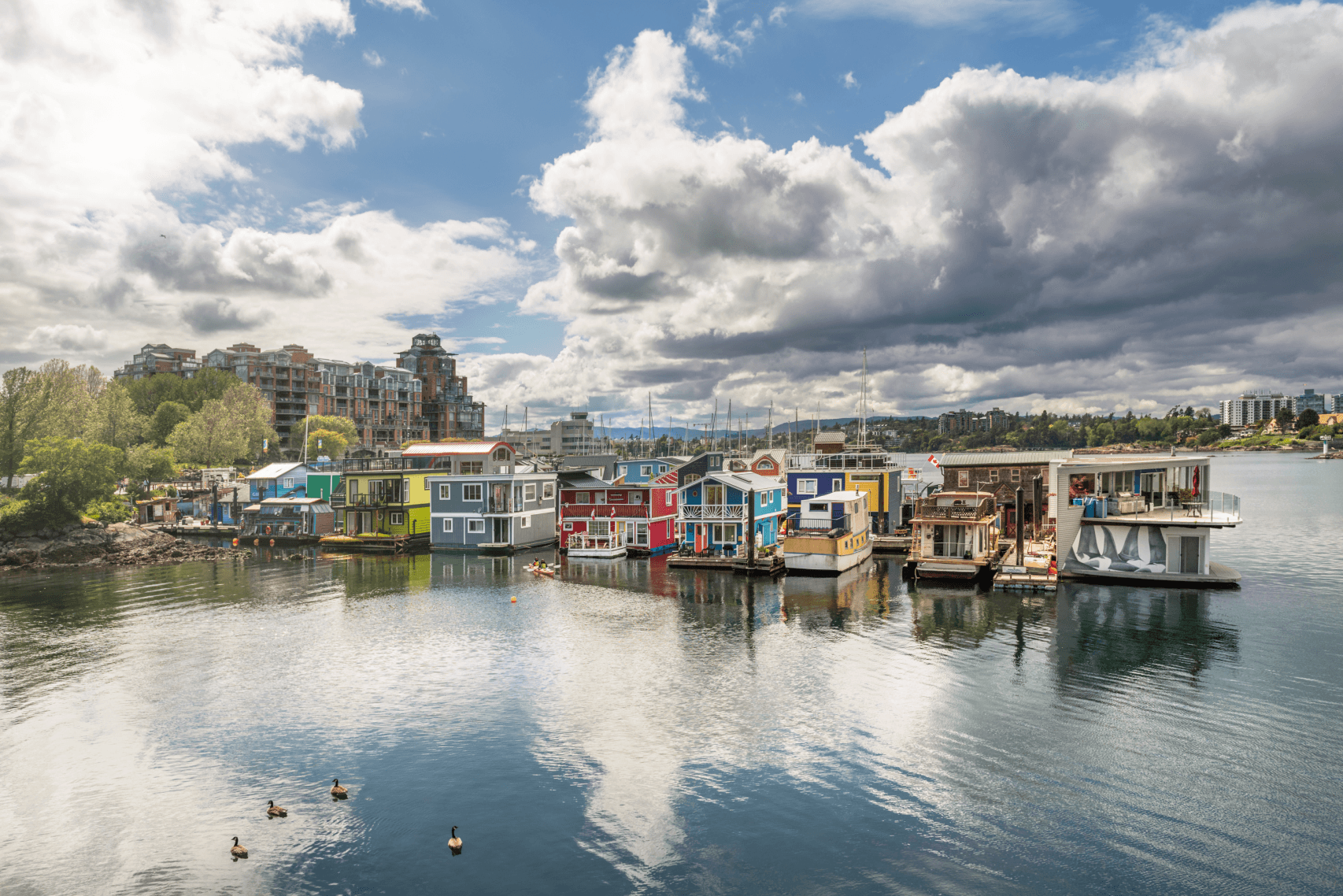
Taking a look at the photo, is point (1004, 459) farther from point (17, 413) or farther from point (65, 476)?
point (17, 413)

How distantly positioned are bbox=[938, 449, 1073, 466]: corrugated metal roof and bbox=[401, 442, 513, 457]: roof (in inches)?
1758

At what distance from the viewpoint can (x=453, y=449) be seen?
74312mm

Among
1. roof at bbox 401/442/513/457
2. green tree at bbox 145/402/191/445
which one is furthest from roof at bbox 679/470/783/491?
green tree at bbox 145/402/191/445

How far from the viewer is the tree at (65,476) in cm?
6650

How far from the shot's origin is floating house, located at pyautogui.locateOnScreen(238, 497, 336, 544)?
75375mm

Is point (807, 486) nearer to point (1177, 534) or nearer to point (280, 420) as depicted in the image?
point (1177, 534)

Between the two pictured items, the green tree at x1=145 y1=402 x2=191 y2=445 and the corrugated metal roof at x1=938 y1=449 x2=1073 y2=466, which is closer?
the corrugated metal roof at x1=938 y1=449 x2=1073 y2=466

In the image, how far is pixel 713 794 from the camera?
19078 mm

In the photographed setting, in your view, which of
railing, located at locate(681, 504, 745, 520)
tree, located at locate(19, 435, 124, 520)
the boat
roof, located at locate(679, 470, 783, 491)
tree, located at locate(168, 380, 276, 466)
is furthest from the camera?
tree, located at locate(168, 380, 276, 466)

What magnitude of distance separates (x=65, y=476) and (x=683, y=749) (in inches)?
2915

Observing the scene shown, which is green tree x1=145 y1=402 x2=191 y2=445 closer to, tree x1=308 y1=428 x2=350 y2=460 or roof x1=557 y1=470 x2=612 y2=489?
tree x1=308 y1=428 x2=350 y2=460

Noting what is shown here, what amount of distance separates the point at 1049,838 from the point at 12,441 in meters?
94.8

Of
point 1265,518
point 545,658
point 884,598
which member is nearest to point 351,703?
point 545,658

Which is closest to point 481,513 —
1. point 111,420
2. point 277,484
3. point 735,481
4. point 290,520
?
point 290,520
